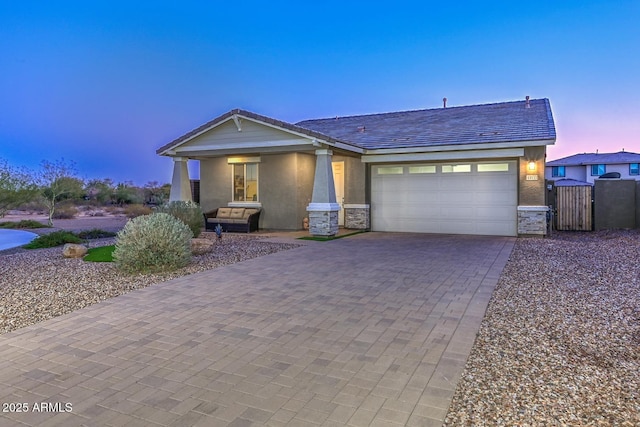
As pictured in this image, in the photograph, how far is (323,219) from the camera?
12.5 metres

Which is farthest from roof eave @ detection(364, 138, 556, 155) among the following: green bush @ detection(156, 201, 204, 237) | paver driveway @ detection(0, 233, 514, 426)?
paver driveway @ detection(0, 233, 514, 426)

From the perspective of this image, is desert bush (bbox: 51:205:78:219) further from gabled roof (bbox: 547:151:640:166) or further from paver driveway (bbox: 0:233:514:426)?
gabled roof (bbox: 547:151:640:166)

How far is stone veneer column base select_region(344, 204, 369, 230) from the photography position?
48.5ft

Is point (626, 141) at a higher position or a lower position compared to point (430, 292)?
higher

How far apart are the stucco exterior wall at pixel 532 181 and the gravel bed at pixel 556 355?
209 inches

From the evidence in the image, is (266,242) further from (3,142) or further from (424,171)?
(3,142)

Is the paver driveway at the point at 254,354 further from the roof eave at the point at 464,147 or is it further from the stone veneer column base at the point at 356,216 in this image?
the stone veneer column base at the point at 356,216

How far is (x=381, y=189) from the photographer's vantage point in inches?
580

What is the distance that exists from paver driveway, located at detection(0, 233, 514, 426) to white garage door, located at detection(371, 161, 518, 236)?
712 cm

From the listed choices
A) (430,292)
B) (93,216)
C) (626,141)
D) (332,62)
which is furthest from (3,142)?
(626,141)

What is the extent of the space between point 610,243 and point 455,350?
32.5 feet

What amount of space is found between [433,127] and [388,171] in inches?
97.1

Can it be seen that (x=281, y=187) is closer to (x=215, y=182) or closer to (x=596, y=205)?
(x=215, y=182)

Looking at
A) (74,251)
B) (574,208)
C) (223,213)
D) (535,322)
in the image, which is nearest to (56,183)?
(223,213)
